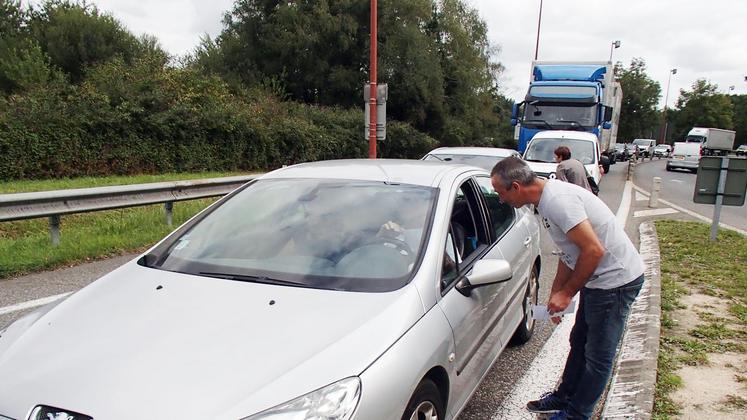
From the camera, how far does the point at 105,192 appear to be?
7.14 m

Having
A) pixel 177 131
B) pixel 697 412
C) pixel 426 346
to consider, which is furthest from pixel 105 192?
pixel 177 131

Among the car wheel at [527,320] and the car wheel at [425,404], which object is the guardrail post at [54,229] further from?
the car wheel at [425,404]

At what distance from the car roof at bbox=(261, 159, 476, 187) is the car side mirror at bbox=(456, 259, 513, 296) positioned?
676mm

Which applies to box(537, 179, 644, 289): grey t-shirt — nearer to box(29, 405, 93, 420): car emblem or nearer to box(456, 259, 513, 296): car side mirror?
box(456, 259, 513, 296): car side mirror

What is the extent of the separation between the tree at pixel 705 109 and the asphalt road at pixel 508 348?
289 feet

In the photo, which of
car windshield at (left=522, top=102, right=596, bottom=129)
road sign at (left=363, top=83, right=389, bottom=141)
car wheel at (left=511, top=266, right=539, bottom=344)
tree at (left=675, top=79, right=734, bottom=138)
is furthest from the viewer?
tree at (left=675, top=79, right=734, bottom=138)

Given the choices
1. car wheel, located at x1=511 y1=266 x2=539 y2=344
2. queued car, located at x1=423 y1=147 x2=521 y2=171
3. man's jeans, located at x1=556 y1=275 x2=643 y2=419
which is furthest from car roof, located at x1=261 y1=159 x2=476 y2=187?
queued car, located at x1=423 y1=147 x2=521 y2=171

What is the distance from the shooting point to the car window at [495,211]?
12.1ft

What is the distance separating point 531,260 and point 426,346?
239cm

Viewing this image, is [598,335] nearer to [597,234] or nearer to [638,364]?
[597,234]

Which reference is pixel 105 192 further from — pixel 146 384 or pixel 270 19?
pixel 270 19

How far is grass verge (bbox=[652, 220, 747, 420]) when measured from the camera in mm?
3682

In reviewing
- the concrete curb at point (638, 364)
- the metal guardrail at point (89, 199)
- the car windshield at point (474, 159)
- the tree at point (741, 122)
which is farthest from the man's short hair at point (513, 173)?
the tree at point (741, 122)

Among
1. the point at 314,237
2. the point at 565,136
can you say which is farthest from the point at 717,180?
the point at 314,237
